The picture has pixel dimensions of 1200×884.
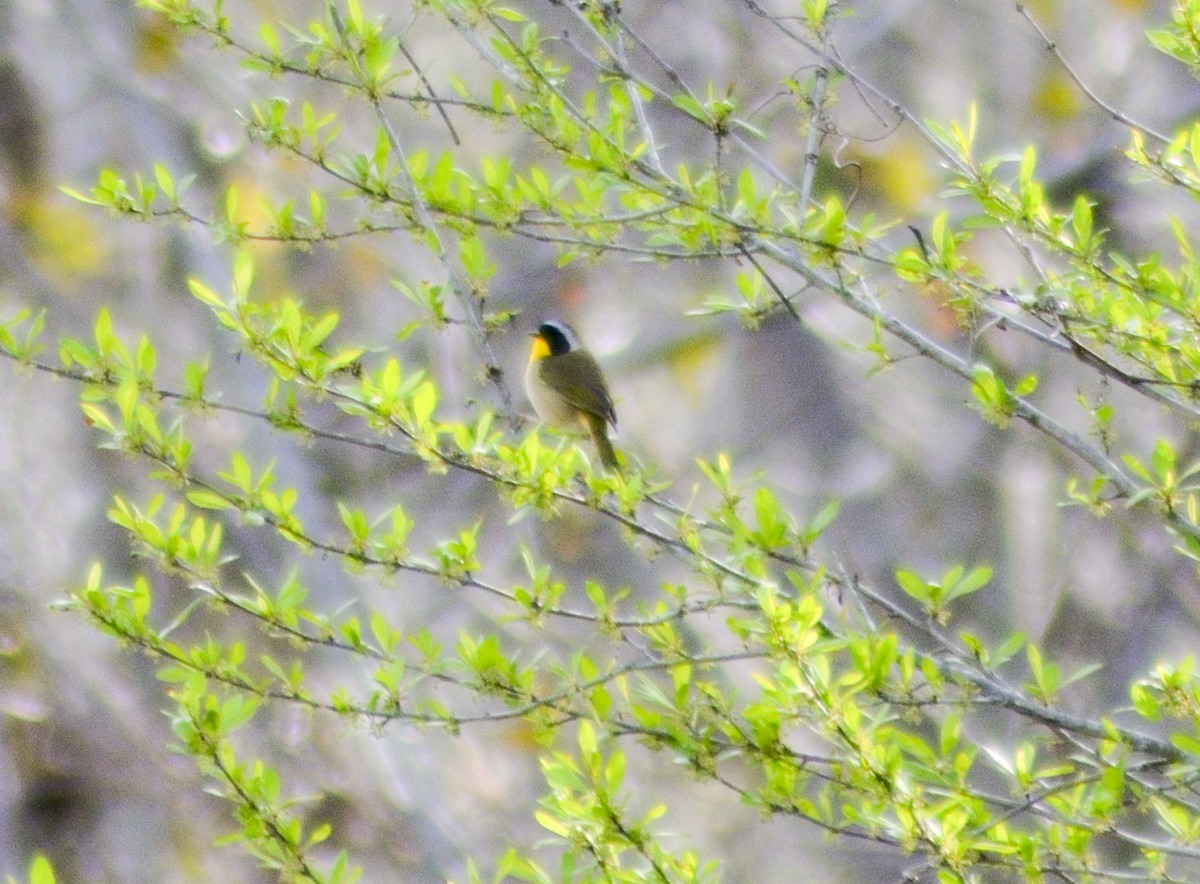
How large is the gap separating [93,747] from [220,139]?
330cm

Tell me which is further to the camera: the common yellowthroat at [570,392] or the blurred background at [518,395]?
the blurred background at [518,395]

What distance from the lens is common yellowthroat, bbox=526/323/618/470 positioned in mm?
5042

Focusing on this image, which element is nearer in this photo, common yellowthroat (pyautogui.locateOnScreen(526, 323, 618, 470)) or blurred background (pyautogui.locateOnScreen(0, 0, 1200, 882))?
common yellowthroat (pyautogui.locateOnScreen(526, 323, 618, 470))

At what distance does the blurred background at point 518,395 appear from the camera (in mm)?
7379

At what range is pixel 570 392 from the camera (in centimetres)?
523

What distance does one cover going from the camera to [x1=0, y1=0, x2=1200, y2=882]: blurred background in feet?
24.2

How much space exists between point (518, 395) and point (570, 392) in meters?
1.68

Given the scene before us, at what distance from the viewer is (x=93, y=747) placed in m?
7.55

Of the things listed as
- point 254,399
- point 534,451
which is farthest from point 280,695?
point 254,399

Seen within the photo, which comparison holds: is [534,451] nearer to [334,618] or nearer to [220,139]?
[334,618]

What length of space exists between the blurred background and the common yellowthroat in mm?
1591

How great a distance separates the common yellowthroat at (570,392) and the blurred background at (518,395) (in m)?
1.59

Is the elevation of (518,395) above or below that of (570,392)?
below

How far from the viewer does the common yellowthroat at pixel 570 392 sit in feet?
16.5
